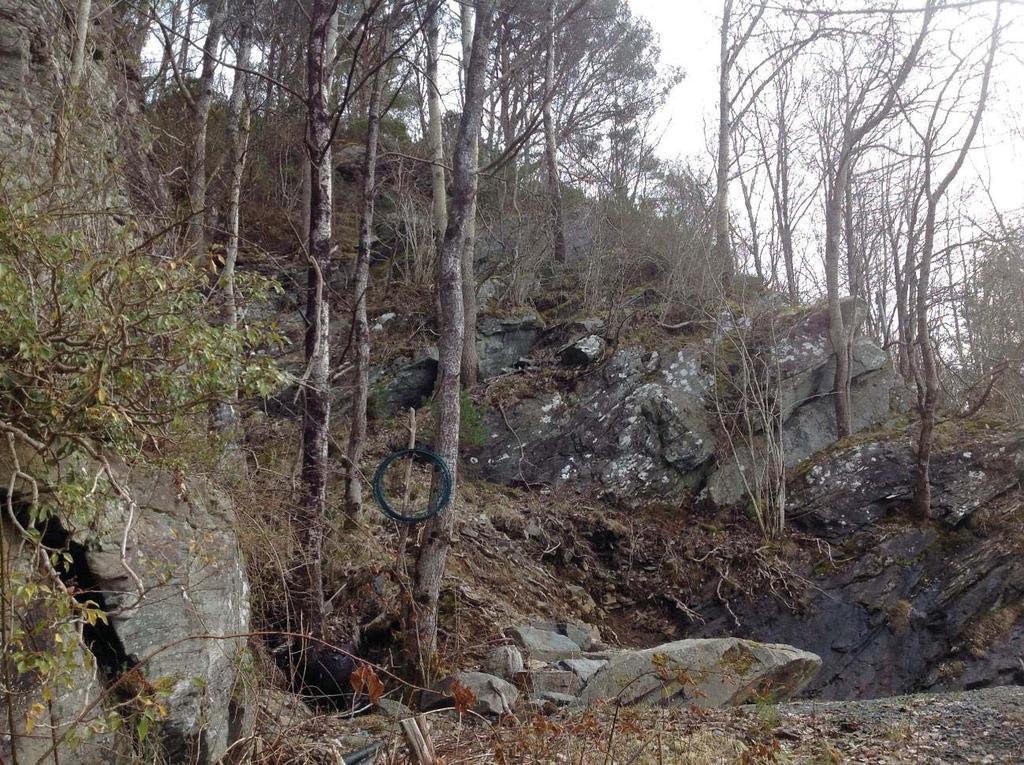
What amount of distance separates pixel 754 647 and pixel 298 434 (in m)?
4.88

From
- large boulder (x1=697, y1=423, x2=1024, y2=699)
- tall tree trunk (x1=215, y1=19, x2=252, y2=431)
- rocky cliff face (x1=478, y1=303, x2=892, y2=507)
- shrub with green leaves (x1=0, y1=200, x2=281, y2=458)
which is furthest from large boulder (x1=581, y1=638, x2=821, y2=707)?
rocky cliff face (x1=478, y1=303, x2=892, y2=507)

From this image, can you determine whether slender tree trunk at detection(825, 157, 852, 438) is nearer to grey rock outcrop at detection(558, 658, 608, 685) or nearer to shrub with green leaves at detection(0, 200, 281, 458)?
grey rock outcrop at detection(558, 658, 608, 685)

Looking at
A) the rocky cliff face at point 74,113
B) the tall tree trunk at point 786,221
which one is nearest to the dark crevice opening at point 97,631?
the rocky cliff face at point 74,113

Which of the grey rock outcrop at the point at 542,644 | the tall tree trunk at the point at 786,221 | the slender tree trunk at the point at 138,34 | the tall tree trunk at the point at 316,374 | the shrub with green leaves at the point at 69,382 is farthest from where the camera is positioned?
the tall tree trunk at the point at 786,221

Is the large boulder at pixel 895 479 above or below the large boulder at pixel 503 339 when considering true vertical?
below

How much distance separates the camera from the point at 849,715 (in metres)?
5.40

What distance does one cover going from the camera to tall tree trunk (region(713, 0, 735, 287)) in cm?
1307

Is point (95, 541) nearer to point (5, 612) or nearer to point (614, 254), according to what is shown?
point (5, 612)

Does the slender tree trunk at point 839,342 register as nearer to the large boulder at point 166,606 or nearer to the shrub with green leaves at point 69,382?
the large boulder at point 166,606

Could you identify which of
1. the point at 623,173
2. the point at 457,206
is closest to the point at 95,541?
the point at 457,206

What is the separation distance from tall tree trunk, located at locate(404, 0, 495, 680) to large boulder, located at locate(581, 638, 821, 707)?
4.86 ft

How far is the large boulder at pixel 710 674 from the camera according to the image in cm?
586

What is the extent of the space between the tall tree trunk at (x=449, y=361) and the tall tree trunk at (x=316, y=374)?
868mm

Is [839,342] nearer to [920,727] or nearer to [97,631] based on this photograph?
[920,727]
